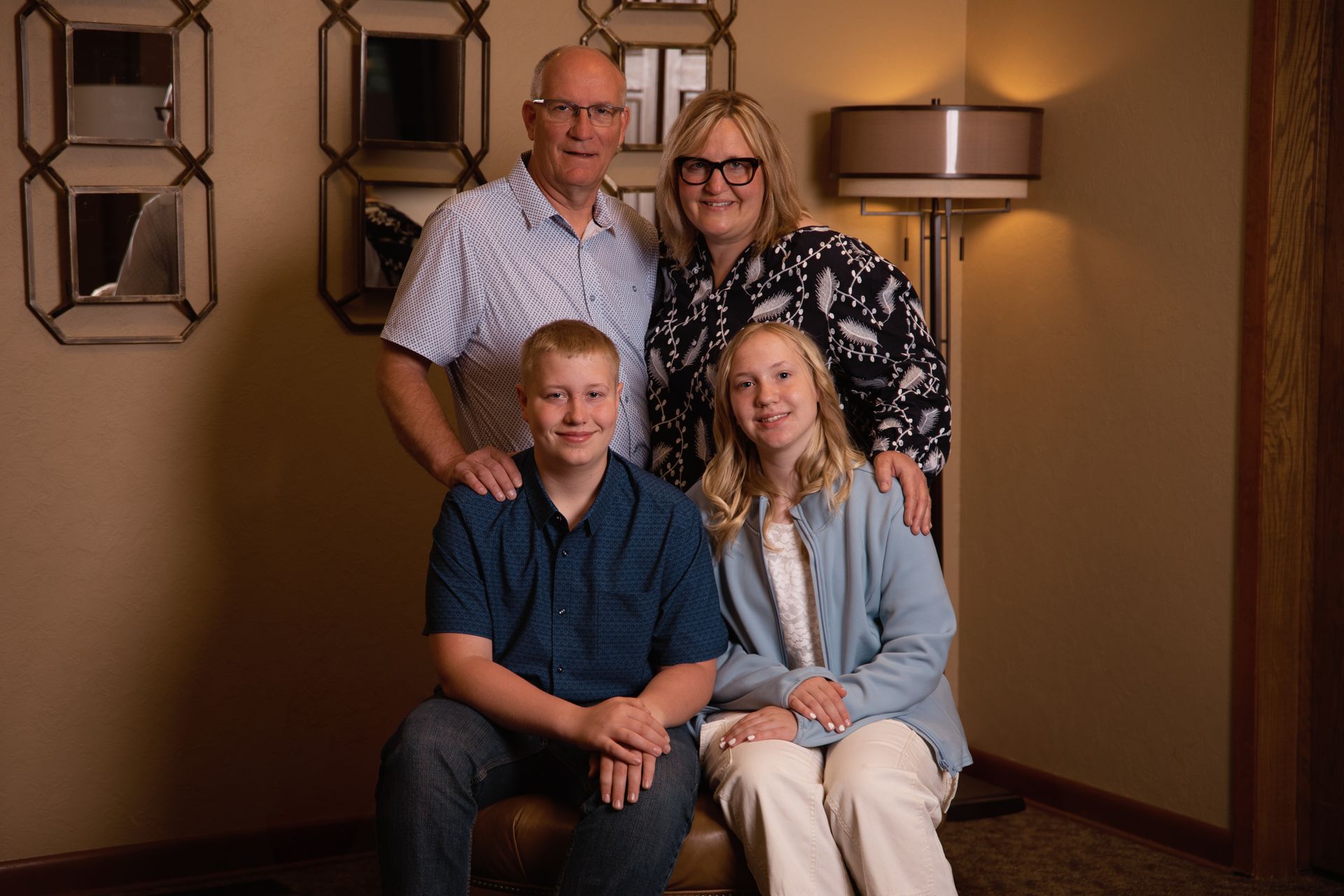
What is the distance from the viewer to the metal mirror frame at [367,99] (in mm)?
2881

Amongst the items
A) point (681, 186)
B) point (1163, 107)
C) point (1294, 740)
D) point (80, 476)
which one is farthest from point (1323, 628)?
point (80, 476)

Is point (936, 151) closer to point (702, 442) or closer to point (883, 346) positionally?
point (883, 346)

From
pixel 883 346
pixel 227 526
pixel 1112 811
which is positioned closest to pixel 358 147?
pixel 227 526

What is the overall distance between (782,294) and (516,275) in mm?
474

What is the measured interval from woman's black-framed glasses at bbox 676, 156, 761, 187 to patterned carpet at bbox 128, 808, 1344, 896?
1.62 m

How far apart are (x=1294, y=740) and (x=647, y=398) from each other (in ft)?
5.36

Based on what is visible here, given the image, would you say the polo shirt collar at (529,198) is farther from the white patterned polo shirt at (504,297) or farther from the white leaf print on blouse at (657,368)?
the white leaf print on blouse at (657,368)

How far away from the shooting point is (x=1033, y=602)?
339cm

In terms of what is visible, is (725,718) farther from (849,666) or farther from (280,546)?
(280,546)

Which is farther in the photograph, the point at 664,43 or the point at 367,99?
the point at 664,43

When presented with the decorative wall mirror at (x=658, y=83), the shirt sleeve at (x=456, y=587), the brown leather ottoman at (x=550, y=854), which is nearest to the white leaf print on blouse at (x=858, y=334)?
the shirt sleeve at (x=456, y=587)

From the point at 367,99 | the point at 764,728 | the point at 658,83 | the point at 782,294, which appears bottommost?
the point at 764,728

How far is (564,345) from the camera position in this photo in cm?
197

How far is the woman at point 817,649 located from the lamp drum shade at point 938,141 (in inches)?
46.0
